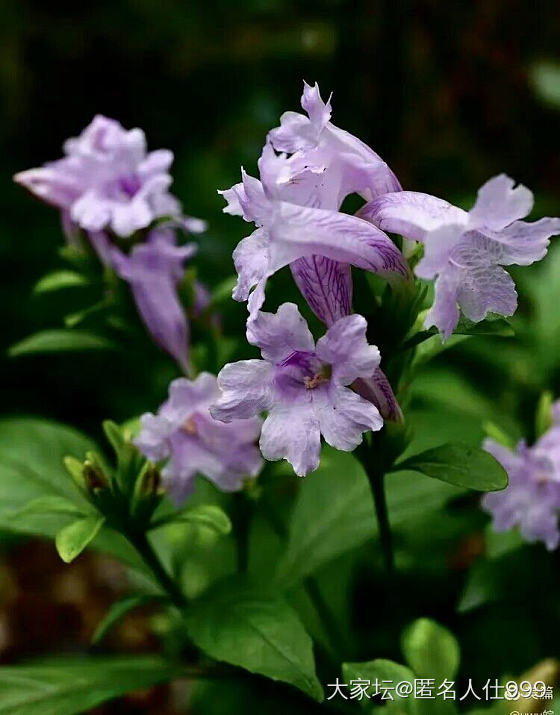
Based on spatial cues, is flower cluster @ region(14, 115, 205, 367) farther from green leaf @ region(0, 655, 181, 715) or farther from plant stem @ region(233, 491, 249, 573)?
green leaf @ region(0, 655, 181, 715)

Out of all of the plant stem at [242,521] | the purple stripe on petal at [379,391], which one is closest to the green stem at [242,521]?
the plant stem at [242,521]

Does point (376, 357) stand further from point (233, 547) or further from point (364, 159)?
point (233, 547)

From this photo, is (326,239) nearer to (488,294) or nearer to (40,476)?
(488,294)

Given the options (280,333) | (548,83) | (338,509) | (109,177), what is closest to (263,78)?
(548,83)

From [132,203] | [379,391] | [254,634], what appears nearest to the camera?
[379,391]

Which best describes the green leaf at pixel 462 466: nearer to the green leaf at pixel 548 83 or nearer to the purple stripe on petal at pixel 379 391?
the purple stripe on petal at pixel 379 391

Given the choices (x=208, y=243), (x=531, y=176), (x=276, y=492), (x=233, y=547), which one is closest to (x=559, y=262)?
(x=276, y=492)

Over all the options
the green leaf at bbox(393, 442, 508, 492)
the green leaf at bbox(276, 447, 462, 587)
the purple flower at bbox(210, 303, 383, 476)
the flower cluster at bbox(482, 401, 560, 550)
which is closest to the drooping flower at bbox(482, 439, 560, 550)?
the flower cluster at bbox(482, 401, 560, 550)
